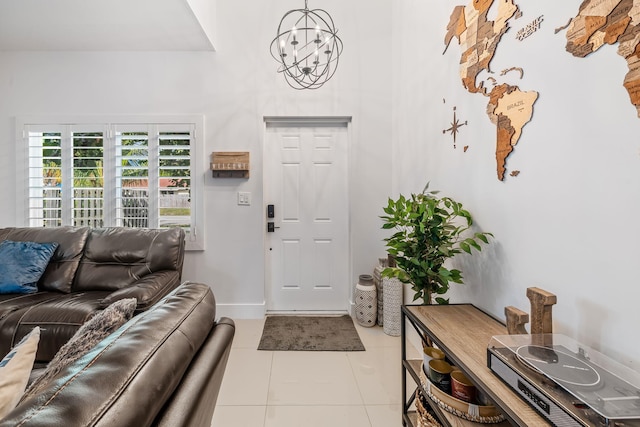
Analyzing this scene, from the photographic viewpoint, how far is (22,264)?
7.04ft

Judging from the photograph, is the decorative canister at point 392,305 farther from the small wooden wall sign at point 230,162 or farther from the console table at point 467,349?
the small wooden wall sign at point 230,162

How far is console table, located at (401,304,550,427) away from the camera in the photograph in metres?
0.80

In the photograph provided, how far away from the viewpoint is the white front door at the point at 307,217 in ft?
10.2

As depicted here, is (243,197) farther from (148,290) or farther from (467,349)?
(467,349)

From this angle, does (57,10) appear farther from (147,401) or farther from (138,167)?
(147,401)

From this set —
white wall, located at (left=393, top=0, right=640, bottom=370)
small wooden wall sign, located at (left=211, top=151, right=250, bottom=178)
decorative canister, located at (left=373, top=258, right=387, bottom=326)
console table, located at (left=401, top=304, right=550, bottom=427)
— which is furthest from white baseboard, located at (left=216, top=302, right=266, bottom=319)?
white wall, located at (left=393, top=0, right=640, bottom=370)

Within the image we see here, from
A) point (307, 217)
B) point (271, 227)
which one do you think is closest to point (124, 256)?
point (271, 227)

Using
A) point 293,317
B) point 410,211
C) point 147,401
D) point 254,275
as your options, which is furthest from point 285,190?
point 147,401

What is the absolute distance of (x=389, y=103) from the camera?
303 cm

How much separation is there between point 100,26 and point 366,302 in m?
3.58

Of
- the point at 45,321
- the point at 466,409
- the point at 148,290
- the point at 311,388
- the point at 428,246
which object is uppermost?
the point at 428,246

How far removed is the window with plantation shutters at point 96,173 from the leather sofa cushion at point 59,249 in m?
0.44

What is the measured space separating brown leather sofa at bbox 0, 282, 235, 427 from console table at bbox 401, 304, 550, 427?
841mm

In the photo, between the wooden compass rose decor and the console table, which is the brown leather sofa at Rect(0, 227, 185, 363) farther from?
the wooden compass rose decor
